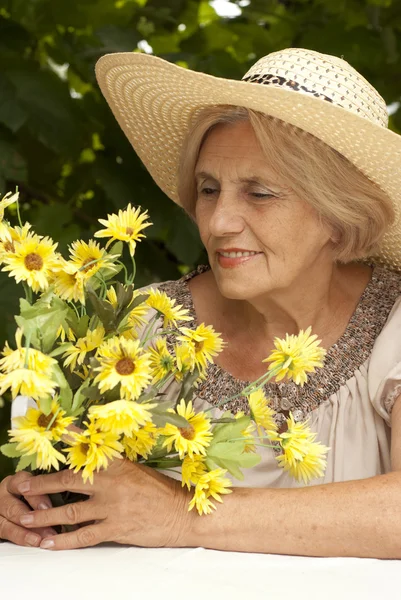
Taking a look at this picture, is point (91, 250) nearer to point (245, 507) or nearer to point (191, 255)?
point (245, 507)

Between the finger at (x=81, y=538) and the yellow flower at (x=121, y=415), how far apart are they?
0.88 ft

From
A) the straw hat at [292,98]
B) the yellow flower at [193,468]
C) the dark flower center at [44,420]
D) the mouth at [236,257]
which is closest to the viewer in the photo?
the dark flower center at [44,420]

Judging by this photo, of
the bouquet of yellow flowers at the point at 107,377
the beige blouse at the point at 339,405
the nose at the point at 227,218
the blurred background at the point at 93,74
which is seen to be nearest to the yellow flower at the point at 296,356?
the bouquet of yellow flowers at the point at 107,377

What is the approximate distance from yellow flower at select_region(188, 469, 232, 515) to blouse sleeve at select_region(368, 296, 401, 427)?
54 centimetres

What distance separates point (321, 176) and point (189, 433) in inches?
28.2

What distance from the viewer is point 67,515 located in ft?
4.99

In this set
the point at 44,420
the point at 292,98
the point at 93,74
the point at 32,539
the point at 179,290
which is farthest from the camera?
the point at 93,74

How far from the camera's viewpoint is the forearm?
1.52 meters

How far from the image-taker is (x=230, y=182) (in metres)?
1.88

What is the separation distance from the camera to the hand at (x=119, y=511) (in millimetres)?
1505

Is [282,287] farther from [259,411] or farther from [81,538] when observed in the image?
[81,538]

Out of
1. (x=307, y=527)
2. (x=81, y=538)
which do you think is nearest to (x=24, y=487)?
(x=81, y=538)

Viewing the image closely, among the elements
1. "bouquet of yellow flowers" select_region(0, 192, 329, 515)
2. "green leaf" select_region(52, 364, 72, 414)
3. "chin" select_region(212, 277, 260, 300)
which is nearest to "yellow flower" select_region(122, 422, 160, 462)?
"bouquet of yellow flowers" select_region(0, 192, 329, 515)

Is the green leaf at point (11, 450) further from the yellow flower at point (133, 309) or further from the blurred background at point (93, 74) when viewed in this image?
the blurred background at point (93, 74)
